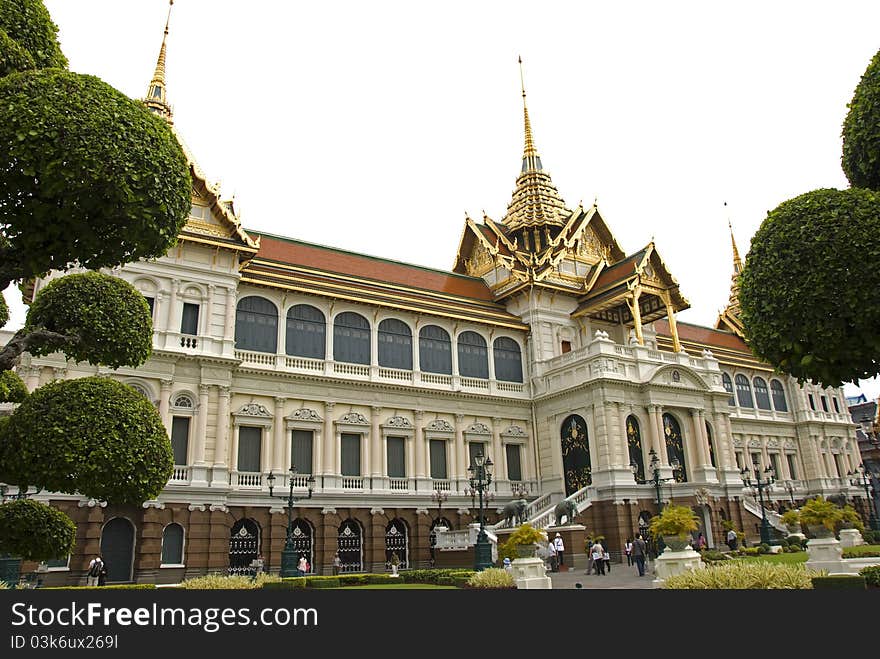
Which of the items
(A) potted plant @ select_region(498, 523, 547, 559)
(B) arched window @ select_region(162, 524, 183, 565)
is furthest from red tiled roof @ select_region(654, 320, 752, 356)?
(B) arched window @ select_region(162, 524, 183, 565)

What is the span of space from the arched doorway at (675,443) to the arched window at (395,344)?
14.0 m

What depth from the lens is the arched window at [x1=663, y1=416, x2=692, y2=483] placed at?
121 ft

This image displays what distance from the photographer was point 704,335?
183 feet

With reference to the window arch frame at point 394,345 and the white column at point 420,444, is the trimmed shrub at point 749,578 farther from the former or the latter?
the window arch frame at point 394,345

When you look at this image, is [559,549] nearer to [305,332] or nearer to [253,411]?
[253,411]

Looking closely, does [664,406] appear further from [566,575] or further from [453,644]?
[453,644]

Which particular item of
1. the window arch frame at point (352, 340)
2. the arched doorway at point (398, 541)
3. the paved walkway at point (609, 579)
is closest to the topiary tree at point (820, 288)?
the paved walkway at point (609, 579)

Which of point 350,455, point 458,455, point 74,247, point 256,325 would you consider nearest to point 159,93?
point 256,325

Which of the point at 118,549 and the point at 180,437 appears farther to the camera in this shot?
the point at 180,437

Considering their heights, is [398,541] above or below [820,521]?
above

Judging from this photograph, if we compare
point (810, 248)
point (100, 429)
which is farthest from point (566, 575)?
point (100, 429)

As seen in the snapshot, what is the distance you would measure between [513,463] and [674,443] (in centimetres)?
859

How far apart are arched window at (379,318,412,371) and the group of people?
15.5m

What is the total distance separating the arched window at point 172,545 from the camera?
26.6 meters
